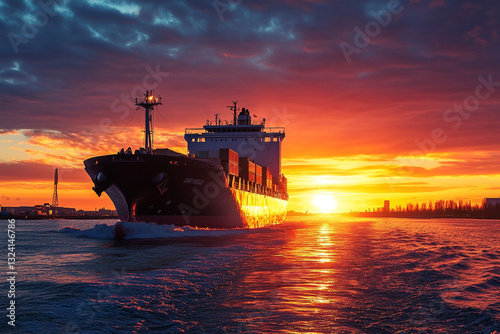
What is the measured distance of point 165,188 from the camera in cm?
2978

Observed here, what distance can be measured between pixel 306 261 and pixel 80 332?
38.1 ft

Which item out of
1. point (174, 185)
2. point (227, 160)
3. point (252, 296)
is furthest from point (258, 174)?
point (252, 296)

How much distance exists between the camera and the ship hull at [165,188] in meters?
29.3

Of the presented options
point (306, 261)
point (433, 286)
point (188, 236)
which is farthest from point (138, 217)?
point (433, 286)

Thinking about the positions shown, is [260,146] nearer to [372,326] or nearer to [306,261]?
[306,261]

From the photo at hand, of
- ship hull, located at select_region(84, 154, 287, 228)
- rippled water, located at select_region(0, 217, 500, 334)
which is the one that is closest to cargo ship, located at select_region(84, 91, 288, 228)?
ship hull, located at select_region(84, 154, 287, 228)

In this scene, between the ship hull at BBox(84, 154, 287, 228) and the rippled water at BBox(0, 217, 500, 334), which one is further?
the ship hull at BBox(84, 154, 287, 228)

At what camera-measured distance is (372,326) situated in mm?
7504

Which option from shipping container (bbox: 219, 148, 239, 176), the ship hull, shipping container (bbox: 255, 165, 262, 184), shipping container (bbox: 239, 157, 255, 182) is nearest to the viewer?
the ship hull

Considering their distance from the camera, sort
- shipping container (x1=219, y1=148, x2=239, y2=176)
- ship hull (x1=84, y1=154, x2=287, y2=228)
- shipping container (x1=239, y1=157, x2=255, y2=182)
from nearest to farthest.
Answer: ship hull (x1=84, y1=154, x2=287, y2=228) < shipping container (x1=219, y1=148, x2=239, y2=176) < shipping container (x1=239, y1=157, x2=255, y2=182)

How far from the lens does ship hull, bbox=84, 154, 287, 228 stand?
2930cm

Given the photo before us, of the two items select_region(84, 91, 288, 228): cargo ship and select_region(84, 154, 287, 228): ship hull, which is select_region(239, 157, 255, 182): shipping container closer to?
select_region(84, 91, 288, 228): cargo ship

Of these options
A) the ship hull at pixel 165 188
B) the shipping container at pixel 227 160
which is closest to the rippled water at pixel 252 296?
the ship hull at pixel 165 188

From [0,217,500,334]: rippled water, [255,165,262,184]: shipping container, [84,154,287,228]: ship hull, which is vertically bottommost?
[0,217,500,334]: rippled water
